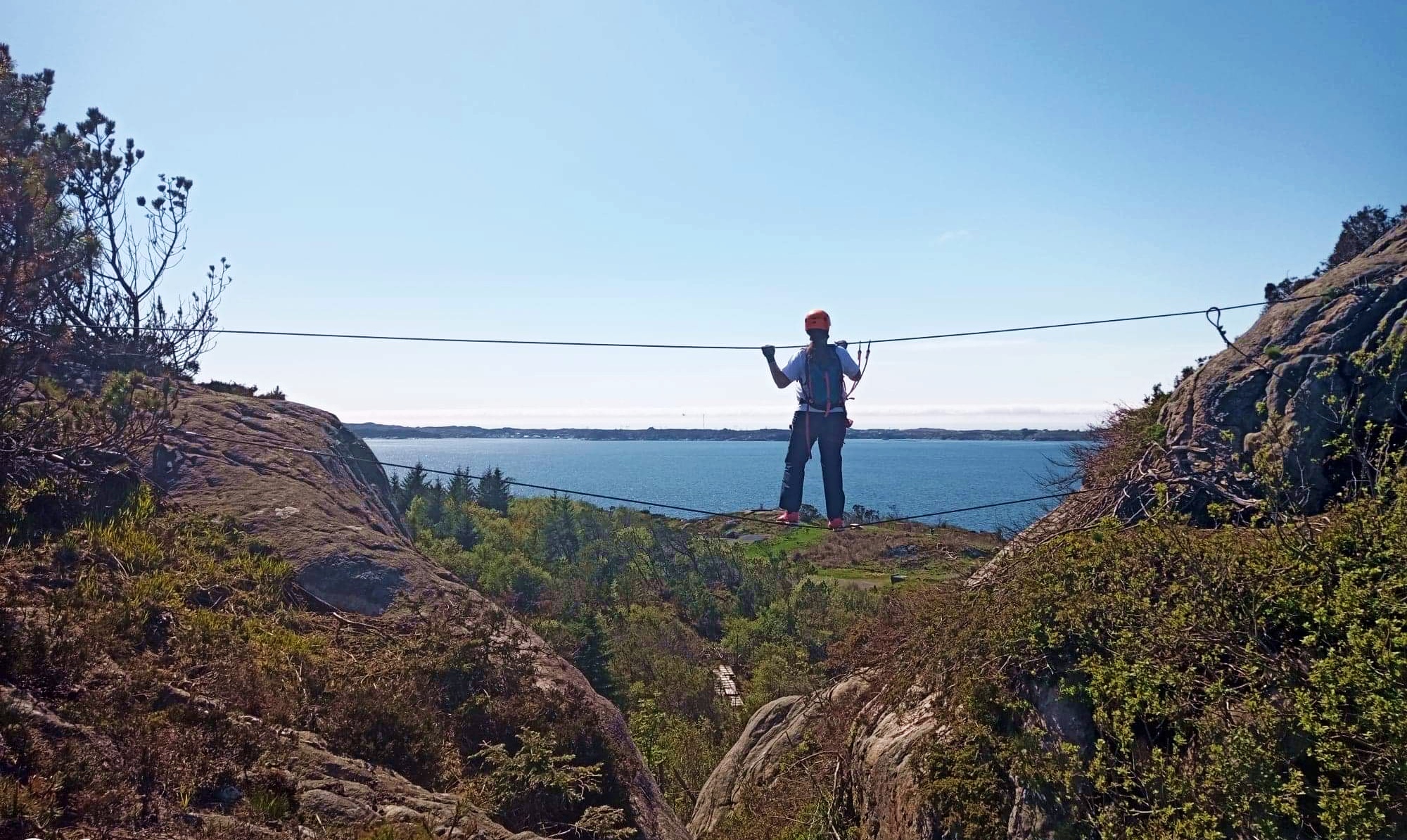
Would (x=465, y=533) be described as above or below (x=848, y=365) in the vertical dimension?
below

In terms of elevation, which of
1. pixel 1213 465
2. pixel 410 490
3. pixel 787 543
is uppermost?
pixel 1213 465

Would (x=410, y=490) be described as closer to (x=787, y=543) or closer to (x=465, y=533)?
(x=465, y=533)

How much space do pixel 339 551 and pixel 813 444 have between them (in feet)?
22.7

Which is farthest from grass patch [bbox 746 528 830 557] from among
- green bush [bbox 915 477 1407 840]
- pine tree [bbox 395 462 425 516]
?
green bush [bbox 915 477 1407 840]

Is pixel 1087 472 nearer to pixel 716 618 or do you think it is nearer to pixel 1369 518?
pixel 1369 518

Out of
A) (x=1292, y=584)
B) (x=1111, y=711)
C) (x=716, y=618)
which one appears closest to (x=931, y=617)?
(x=1111, y=711)

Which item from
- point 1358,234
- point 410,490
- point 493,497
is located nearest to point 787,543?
point 493,497

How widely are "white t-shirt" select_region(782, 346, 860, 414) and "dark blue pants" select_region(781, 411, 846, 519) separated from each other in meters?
0.07

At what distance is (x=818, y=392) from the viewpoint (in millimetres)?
9297

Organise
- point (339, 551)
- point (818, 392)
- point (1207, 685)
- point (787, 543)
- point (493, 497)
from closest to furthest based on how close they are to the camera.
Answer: point (1207, 685) < point (818, 392) < point (339, 551) < point (493, 497) < point (787, 543)

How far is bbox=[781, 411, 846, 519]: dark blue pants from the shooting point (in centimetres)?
928

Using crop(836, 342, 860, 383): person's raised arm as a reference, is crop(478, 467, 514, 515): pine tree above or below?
below

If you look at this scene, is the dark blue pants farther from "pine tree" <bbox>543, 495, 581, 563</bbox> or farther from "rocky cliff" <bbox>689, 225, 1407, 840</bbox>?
"pine tree" <bbox>543, 495, 581, 563</bbox>

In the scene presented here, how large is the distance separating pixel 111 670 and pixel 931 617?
351 inches
